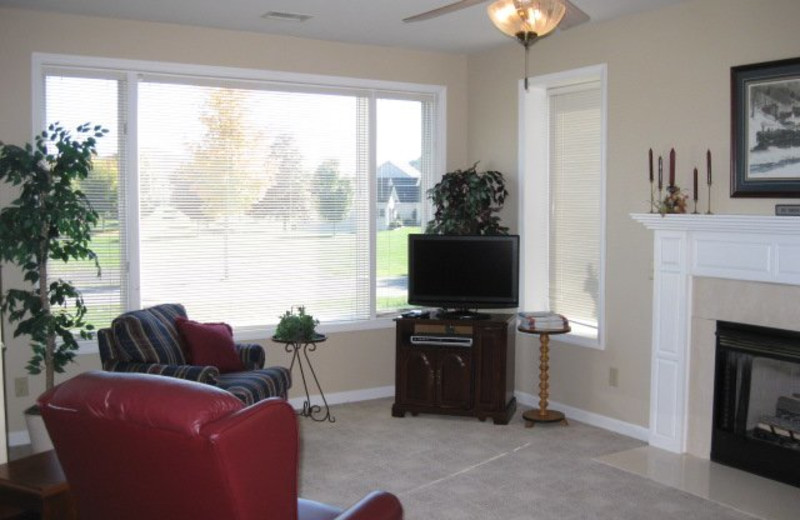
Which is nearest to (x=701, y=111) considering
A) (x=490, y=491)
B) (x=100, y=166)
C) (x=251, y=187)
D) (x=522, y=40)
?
(x=522, y=40)

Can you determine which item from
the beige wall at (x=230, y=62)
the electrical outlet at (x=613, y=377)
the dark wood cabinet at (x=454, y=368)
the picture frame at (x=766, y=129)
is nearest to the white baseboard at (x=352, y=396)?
the beige wall at (x=230, y=62)

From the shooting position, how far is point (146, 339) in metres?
4.59

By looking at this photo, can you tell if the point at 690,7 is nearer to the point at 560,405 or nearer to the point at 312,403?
the point at 560,405

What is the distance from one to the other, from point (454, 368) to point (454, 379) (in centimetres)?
8

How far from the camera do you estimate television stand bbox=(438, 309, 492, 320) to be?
226 inches

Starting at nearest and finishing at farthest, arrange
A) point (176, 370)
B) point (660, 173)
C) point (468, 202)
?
1. point (176, 370)
2. point (660, 173)
3. point (468, 202)

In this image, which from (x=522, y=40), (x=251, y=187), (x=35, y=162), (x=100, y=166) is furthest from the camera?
(x=251, y=187)

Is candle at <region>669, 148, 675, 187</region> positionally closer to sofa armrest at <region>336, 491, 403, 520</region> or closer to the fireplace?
the fireplace

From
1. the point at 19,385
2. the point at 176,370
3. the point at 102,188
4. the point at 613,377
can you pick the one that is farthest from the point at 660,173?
the point at 19,385

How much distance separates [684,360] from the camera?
15.9ft

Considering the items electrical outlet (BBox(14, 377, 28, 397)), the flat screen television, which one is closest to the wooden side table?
electrical outlet (BBox(14, 377, 28, 397))

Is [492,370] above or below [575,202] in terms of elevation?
below

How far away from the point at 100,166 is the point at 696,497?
4041 mm

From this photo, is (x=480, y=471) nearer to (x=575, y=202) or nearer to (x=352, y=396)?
(x=352, y=396)
